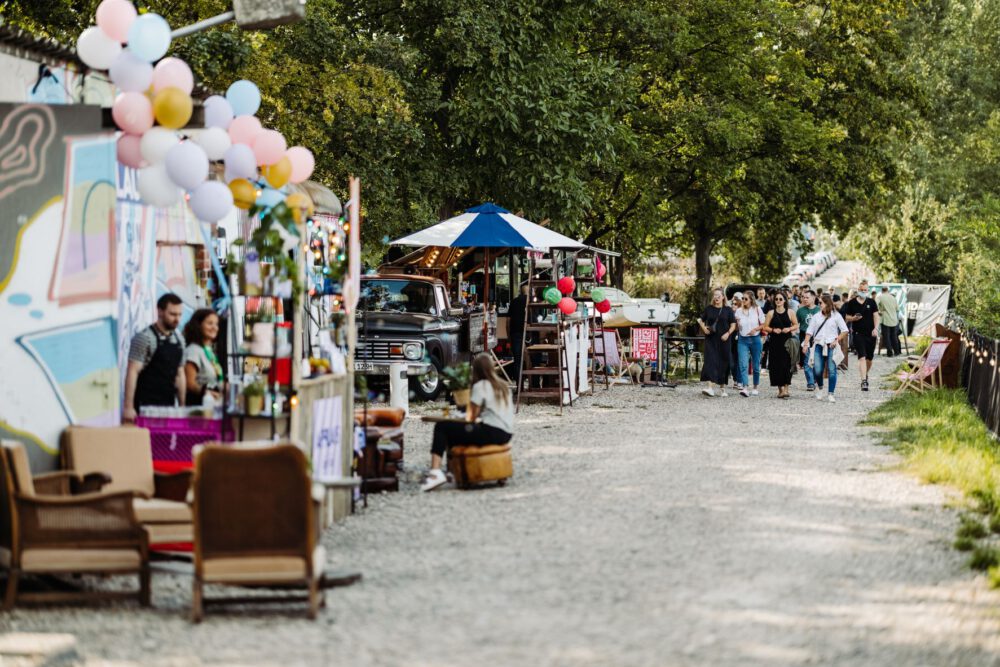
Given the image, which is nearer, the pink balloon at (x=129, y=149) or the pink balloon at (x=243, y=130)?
the pink balloon at (x=129, y=149)

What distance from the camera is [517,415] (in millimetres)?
19875

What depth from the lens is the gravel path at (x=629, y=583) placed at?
6.97 meters

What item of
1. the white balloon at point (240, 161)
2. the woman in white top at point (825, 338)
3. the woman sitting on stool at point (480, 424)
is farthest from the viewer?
the woman in white top at point (825, 338)

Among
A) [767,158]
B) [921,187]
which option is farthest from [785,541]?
[921,187]

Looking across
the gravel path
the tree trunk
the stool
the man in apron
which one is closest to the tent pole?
the gravel path

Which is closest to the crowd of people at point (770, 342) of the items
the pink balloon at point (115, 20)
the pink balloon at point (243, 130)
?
the pink balloon at point (243, 130)

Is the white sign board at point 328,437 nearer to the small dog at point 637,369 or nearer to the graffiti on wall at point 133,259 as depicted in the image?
the graffiti on wall at point 133,259

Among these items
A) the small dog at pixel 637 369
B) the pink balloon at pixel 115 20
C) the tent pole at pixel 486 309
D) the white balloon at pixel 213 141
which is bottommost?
the small dog at pixel 637 369

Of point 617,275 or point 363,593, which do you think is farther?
point 617,275

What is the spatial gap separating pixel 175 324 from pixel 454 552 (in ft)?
9.91

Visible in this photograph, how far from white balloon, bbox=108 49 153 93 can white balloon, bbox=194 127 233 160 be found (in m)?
0.78

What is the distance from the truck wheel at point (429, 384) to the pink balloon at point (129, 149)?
1136cm

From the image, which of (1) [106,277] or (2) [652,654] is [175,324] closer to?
(1) [106,277]

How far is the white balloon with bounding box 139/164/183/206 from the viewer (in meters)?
9.77
